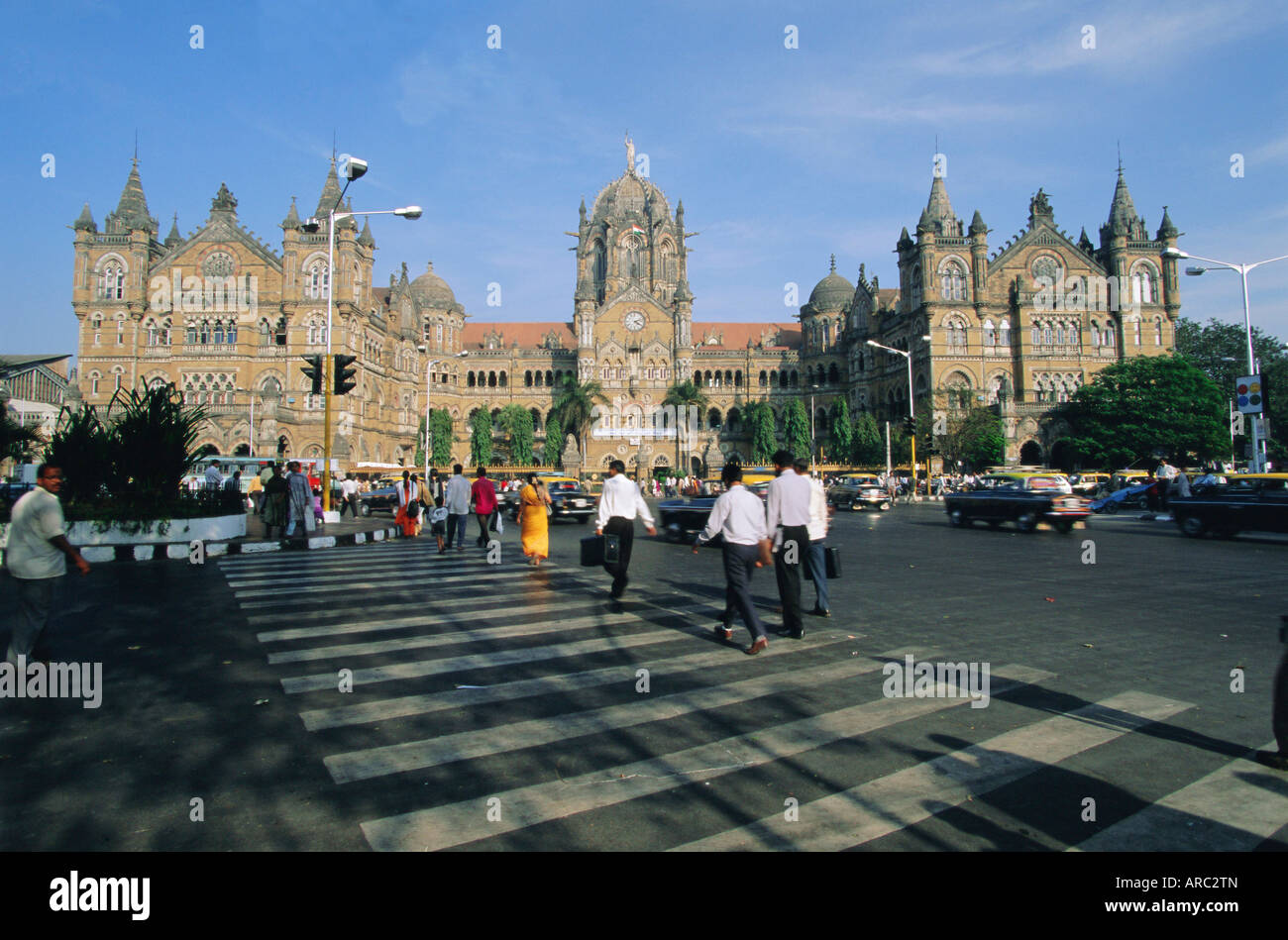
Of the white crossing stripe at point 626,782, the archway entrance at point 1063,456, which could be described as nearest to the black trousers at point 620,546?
the white crossing stripe at point 626,782

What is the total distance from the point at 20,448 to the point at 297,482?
11.5m

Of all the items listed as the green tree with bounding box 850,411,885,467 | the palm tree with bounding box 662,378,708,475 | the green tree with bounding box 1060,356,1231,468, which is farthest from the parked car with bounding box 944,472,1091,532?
the palm tree with bounding box 662,378,708,475

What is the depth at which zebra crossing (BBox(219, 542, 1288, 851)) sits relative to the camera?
3.51m

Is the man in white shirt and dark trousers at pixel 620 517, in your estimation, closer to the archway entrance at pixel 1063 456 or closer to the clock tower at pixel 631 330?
the archway entrance at pixel 1063 456

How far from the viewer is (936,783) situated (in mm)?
3963

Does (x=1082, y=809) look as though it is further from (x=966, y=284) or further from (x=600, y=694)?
(x=966, y=284)

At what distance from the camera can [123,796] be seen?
12.6 feet

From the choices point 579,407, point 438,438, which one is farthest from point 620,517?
point 438,438

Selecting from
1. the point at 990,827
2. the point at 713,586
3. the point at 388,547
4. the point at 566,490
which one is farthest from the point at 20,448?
the point at 990,827

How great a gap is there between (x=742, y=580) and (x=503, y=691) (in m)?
2.47

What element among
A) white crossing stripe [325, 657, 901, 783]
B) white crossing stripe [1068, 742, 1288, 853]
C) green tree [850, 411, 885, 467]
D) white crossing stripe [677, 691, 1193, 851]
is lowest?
white crossing stripe [1068, 742, 1288, 853]

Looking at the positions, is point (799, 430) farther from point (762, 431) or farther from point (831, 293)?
point (831, 293)

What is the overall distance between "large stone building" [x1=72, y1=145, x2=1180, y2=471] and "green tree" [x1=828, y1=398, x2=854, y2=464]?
3.61 meters

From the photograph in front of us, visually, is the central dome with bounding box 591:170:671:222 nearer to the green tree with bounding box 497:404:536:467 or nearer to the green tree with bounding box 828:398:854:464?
the green tree with bounding box 497:404:536:467
